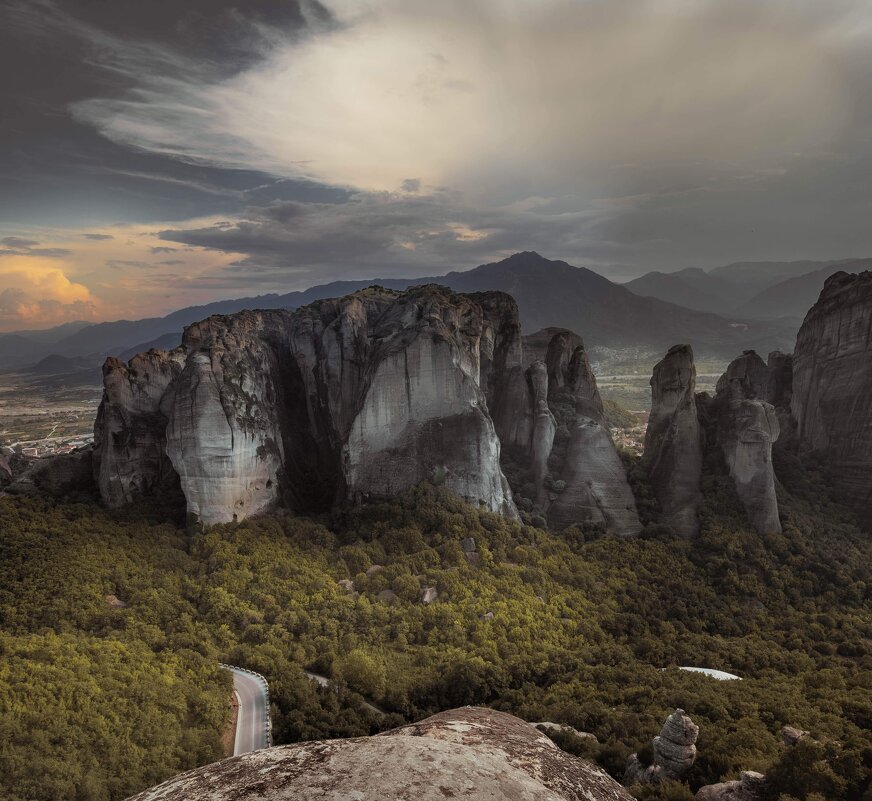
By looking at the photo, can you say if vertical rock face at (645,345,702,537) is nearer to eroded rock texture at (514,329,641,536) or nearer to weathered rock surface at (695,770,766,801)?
eroded rock texture at (514,329,641,536)

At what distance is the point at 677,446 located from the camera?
4353cm

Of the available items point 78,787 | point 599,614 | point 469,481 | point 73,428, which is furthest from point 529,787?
point 73,428

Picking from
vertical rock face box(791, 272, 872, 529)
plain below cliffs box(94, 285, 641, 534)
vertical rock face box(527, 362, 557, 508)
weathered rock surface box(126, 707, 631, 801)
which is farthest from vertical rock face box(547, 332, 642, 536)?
weathered rock surface box(126, 707, 631, 801)

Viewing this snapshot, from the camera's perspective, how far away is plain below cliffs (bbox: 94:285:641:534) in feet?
119

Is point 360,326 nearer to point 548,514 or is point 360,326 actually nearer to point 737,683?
point 548,514

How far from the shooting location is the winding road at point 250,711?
857 inches

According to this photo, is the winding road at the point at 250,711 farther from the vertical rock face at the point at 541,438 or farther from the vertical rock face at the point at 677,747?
the vertical rock face at the point at 541,438

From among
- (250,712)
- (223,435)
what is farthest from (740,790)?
(223,435)

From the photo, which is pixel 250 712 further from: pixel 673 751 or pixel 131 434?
pixel 131 434

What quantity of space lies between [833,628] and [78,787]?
3898 centimetres

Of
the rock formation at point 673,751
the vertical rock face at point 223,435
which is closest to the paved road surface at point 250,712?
the vertical rock face at point 223,435

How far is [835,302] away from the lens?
45.5 meters

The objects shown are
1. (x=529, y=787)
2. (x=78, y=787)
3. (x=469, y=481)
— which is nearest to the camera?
(x=529, y=787)

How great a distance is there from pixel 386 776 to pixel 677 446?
1625 inches
